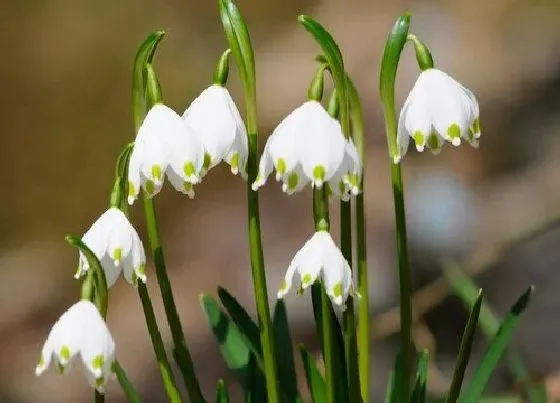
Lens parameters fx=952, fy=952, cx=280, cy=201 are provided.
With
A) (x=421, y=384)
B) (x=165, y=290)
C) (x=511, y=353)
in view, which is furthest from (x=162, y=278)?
(x=511, y=353)

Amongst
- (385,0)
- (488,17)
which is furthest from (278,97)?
(488,17)

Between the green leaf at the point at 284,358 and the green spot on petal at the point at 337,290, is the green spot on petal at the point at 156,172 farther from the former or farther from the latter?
the green leaf at the point at 284,358

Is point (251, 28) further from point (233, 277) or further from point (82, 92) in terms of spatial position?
point (233, 277)

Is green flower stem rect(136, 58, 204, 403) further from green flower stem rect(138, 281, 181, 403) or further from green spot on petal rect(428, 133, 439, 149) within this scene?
green spot on petal rect(428, 133, 439, 149)

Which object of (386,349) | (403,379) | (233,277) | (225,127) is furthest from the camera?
(233,277)

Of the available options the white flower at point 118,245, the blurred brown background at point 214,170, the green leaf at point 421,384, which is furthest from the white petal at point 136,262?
the blurred brown background at point 214,170

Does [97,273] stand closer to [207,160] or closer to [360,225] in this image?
[207,160]
